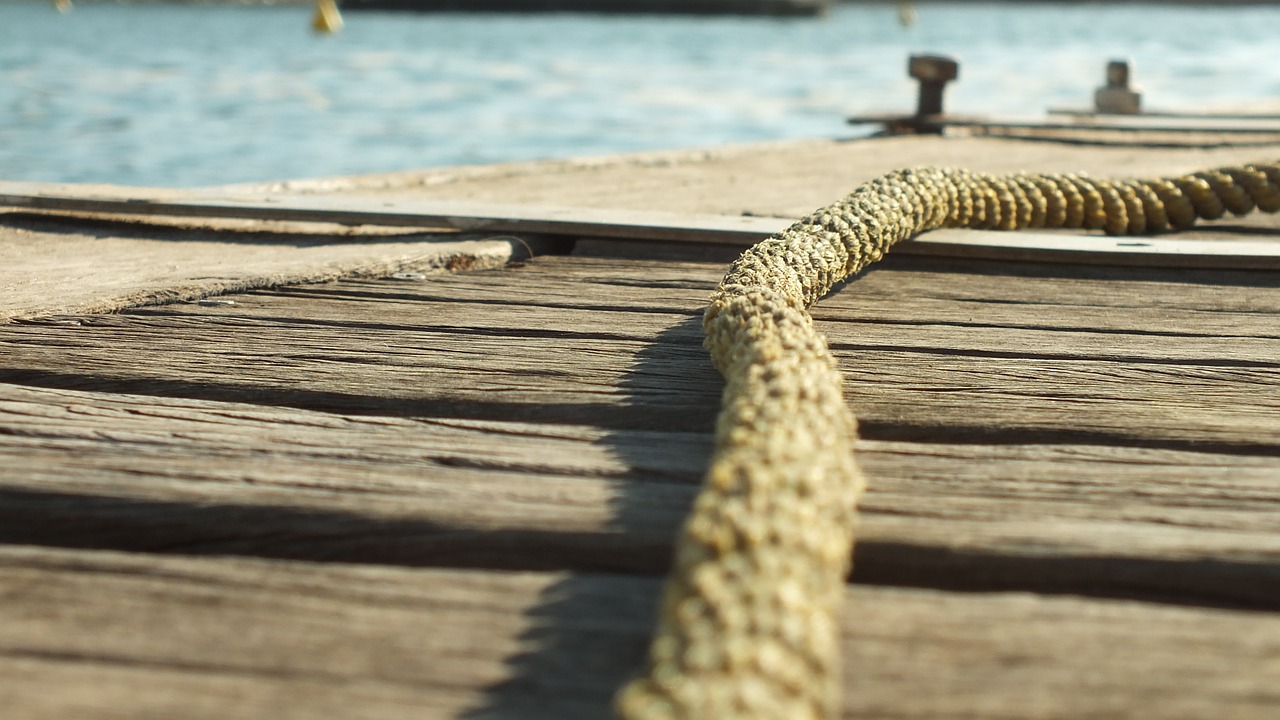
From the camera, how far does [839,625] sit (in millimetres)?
924

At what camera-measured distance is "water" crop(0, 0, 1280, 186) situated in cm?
1062

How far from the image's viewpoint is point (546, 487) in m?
1.15

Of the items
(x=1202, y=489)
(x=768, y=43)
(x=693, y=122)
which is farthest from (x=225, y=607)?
(x=768, y=43)

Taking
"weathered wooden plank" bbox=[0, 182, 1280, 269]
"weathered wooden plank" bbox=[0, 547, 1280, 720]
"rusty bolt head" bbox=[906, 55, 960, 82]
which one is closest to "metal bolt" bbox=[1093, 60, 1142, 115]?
"rusty bolt head" bbox=[906, 55, 960, 82]

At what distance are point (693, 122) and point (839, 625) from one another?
12521 millimetres

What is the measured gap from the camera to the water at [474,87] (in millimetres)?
10625

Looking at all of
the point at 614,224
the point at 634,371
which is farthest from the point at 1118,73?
the point at 634,371

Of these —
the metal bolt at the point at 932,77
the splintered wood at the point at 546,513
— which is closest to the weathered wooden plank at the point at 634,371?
the splintered wood at the point at 546,513

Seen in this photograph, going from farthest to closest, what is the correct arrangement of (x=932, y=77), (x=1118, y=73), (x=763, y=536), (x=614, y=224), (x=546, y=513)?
(x=1118, y=73)
(x=932, y=77)
(x=614, y=224)
(x=546, y=513)
(x=763, y=536)

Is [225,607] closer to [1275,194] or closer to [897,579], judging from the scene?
[897,579]

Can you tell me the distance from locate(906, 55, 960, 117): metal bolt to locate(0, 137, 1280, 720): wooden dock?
363 cm

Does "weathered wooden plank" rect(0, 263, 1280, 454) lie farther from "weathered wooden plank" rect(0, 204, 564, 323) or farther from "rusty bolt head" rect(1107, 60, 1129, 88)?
"rusty bolt head" rect(1107, 60, 1129, 88)

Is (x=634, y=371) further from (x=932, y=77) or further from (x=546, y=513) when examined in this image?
(x=932, y=77)

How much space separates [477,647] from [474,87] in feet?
63.7
